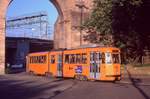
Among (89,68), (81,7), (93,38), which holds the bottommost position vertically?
(89,68)

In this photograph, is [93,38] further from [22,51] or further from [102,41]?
[22,51]

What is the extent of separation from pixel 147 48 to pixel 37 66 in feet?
35.5

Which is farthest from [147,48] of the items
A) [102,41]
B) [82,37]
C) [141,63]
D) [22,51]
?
[22,51]

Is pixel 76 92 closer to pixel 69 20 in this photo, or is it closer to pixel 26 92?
pixel 26 92

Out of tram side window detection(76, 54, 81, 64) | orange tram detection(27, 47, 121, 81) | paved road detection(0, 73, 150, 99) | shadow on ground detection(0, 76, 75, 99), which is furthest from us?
tram side window detection(76, 54, 81, 64)

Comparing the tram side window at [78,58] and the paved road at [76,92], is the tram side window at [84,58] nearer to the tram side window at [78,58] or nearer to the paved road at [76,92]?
the tram side window at [78,58]

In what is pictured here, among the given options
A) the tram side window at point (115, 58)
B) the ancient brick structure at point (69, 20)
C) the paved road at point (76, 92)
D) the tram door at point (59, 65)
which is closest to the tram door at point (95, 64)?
the tram side window at point (115, 58)

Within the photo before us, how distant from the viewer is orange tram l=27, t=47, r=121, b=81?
1227 inches

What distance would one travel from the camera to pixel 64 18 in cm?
4912

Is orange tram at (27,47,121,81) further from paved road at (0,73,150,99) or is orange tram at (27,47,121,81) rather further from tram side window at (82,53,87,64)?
paved road at (0,73,150,99)

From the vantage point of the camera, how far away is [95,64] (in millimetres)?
31609

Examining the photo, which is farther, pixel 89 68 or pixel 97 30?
pixel 97 30

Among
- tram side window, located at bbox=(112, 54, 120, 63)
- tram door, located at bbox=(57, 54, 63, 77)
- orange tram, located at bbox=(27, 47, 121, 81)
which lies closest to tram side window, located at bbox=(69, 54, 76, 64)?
orange tram, located at bbox=(27, 47, 121, 81)

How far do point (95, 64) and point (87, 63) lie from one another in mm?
829
